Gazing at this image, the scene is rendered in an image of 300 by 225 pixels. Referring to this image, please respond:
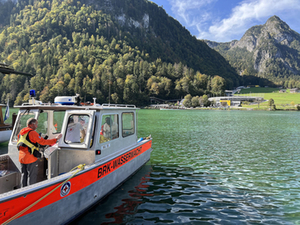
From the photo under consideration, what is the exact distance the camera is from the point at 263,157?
15797 mm

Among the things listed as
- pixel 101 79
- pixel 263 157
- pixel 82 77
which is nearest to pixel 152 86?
pixel 101 79

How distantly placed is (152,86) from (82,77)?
58.5 m

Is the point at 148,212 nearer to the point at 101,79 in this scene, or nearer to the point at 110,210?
the point at 110,210

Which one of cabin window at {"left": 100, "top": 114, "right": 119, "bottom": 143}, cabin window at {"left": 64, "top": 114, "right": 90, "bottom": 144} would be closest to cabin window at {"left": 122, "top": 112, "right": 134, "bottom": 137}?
cabin window at {"left": 100, "top": 114, "right": 119, "bottom": 143}

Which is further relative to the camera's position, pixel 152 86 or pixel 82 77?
pixel 152 86

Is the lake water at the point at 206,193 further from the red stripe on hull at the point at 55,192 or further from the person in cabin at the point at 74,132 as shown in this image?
the person in cabin at the point at 74,132

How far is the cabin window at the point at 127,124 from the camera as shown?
998 centimetres

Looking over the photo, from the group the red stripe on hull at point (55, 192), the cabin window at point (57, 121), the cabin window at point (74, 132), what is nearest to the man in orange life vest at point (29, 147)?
the cabin window at point (74, 132)

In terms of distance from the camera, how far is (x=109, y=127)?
8.58 meters

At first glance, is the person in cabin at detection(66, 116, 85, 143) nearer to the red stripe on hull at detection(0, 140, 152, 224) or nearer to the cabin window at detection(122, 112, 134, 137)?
the red stripe on hull at detection(0, 140, 152, 224)

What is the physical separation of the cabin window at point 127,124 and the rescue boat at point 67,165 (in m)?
0.14

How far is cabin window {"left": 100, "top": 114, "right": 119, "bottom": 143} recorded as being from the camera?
8.16m

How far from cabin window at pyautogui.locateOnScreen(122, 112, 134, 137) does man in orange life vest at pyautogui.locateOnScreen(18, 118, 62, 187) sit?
3989mm

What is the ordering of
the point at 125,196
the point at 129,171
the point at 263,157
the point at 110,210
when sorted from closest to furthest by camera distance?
the point at 110,210, the point at 125,196, the point at 129,171, the point at 263,157
